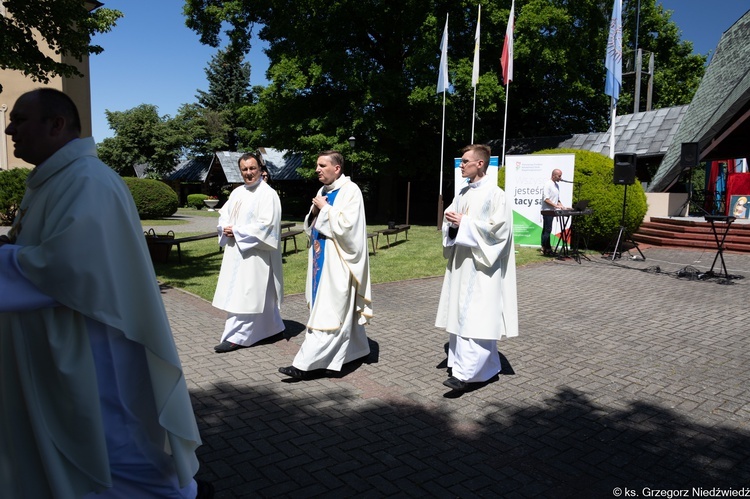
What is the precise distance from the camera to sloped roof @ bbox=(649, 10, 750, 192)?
16344 mm

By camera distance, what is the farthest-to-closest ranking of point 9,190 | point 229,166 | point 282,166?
point 229,166 < point 282,166 < point 9,190

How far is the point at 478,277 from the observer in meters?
4.77

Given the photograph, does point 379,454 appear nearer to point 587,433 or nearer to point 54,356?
point 587,433

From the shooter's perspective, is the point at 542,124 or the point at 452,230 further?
the point at 542,124

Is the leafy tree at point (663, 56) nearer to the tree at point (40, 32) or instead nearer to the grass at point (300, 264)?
the grass at point (300, 264)

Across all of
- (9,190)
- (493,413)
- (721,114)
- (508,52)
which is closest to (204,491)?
(493,413)

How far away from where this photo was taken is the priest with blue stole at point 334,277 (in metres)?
4.94

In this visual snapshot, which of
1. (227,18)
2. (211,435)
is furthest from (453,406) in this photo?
(227,18)

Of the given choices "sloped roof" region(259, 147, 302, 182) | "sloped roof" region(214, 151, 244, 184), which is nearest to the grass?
"sloped roof" region(259, 147, 302, 182)

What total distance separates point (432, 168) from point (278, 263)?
2001cm

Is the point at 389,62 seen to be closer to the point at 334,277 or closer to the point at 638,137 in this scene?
the point at 638,137

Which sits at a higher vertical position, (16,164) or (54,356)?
(16,164)

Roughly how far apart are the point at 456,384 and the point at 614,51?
49.5 feet

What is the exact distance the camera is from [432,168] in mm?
25531
